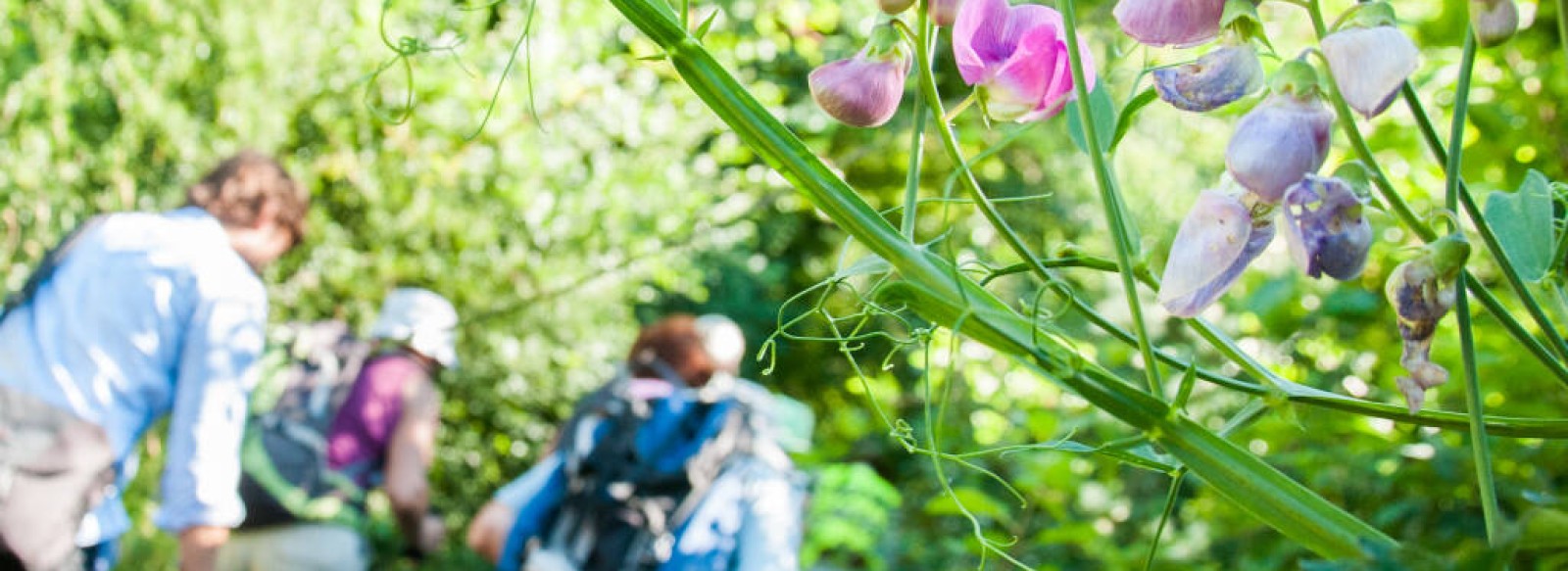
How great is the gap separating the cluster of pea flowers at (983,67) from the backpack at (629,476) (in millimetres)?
2514

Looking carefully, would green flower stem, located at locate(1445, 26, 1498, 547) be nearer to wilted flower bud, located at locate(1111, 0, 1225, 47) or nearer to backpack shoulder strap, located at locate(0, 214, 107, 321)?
wilted flower bud, located at locate(1111, 0, 1225, 47)

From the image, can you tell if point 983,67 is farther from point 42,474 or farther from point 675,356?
point 675,356

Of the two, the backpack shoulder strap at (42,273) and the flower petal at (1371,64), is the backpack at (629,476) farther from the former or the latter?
the flower petal at (1371,64)

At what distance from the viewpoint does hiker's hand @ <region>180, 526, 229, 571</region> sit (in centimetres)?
236

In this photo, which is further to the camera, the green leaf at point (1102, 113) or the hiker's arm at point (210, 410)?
the hiker's arm at point (210, 410)

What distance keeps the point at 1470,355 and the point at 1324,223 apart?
0.05 m

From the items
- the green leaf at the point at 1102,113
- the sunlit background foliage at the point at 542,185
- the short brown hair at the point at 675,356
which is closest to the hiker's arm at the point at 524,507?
the short brown hair at the point at 675,356

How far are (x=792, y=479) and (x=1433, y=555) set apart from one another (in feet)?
9.15

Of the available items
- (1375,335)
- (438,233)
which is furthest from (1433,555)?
(438,233)

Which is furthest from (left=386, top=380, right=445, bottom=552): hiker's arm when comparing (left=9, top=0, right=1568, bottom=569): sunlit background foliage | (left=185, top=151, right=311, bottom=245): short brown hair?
(left=185, top=151, right=311, bottom=245): short brown hair

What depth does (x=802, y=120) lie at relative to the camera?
514 centimetres

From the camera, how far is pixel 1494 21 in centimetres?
34

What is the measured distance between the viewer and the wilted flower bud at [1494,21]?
1.10 ft

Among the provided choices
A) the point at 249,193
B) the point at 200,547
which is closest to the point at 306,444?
the point at 249,193
